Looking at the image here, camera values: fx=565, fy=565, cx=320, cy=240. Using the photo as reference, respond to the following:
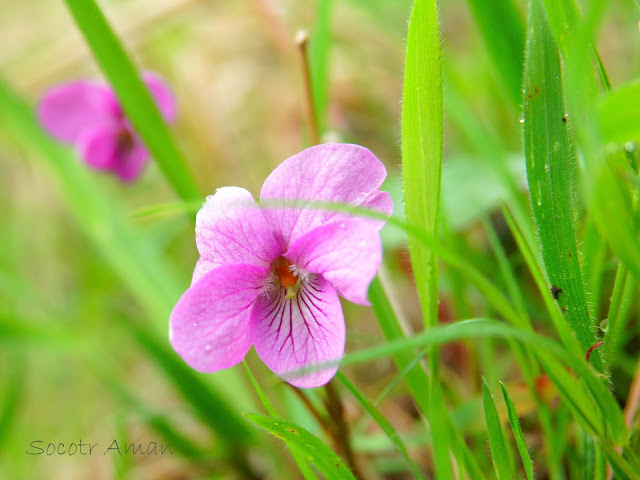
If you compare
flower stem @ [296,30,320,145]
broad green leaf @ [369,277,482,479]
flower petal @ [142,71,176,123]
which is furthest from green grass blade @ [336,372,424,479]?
flower petal @ [142,71,176,123]

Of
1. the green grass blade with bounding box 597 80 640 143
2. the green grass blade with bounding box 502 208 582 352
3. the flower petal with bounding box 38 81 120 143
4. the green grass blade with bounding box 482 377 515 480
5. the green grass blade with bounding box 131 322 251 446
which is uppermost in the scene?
the flower petal with bounding box 38 81 120 143

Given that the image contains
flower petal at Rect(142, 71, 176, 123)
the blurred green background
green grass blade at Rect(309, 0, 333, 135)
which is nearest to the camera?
green grass blade at Rect(309, 0, 333, 135)

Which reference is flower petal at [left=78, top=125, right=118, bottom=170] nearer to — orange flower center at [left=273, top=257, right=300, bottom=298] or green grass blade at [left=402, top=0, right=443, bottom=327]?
orange flower center at [left=273, top=257, right=300, bottom=298]

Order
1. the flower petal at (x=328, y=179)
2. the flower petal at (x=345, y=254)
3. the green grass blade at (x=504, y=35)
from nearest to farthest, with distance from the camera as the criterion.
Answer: the flower petal at (x=345, y=254) < the flower petal at (x=328, y=179) < the green grass blade at (x=504, y=35)

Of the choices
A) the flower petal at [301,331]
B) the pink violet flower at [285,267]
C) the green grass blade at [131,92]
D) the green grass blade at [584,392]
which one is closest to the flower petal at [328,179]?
the pink violet flower at [285,267]

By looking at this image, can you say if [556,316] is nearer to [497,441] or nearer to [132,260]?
[497,441]

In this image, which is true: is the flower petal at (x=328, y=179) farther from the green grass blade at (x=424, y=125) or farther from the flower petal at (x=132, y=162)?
the flower petal at (x=132, y=162)

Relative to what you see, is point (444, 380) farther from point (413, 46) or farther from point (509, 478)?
point (413, 46)

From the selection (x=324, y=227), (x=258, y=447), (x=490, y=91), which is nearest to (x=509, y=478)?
(x=324, y=227)

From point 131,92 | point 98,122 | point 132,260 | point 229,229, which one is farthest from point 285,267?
point 98,122
